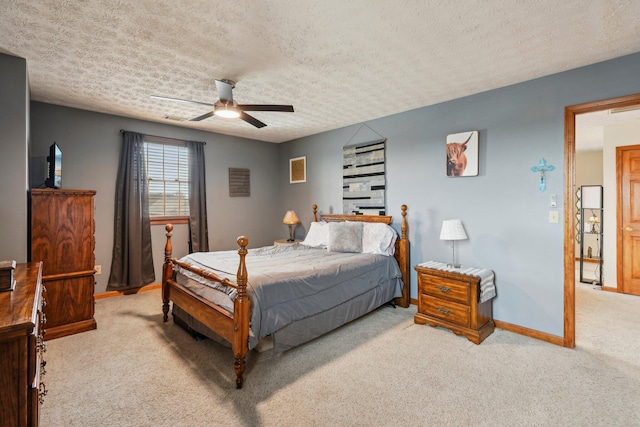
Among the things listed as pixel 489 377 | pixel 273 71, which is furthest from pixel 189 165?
pixel 489 377

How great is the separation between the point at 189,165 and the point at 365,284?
339cm

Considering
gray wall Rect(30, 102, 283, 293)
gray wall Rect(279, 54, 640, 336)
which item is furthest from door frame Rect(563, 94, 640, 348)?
gray wall Rect(30, 102, 283, 293)

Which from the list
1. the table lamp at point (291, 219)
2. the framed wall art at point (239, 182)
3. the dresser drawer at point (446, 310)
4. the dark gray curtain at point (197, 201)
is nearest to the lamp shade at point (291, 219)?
the table lamp at point (291, 219)

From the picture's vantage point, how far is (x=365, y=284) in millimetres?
3377

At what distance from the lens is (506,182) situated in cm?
320

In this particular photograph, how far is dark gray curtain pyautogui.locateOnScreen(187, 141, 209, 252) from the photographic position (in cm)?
488

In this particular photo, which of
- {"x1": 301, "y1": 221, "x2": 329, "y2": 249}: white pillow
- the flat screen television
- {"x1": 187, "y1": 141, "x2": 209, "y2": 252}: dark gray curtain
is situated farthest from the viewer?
{"x1": 187, "y1": 141, "x2": 209, "y2": 252}: dark gray curtain

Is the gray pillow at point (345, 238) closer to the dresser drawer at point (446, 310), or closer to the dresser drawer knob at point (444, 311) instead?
the dresser drawer at point (446, 310)

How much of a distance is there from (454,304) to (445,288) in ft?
0.56

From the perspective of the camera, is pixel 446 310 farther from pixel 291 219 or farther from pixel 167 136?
pixel 167 136

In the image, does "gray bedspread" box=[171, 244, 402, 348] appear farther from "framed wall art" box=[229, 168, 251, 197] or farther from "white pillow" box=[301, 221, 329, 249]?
"framed wall art" box=[229, 168, 251, 197]

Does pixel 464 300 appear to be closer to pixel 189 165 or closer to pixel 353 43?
pixel 353 43

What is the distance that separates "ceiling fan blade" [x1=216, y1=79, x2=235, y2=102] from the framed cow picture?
2.48m

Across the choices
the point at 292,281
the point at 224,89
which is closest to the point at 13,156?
the point at 224,89
